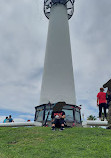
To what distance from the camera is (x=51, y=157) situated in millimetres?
5684

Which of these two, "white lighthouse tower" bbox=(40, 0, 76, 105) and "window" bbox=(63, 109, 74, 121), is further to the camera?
"white lighthouse tower" bbox=(40, 0, 76, 105)

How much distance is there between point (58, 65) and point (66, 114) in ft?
23.4

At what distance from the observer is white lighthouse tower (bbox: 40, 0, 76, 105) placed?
71.0 ft

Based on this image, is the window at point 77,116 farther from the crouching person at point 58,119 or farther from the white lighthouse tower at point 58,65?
the crouching person at point 58,119

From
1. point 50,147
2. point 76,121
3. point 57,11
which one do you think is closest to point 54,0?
point 57,11

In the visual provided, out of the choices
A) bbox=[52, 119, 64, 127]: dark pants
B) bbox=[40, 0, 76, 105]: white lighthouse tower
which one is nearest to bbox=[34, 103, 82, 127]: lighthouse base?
bbox=[40, 0, 76, 105]: white lighthouse tower

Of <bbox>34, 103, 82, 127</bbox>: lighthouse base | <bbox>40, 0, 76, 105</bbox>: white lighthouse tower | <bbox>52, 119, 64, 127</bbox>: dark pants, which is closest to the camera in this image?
<bbox>52, 119, 64, 127</bbox>: dark pants

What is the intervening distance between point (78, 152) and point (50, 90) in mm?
15960

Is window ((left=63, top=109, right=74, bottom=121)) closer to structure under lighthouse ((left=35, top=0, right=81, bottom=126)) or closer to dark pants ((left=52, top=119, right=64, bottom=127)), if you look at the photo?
structure under lighthouse ((left=35, top=0, right=81, bottom=126))

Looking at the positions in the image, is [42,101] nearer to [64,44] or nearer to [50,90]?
[50,90]

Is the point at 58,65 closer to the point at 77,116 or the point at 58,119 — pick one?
the point at 77,116

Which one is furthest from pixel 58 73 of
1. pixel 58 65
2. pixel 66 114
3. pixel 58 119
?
pixel 58 119

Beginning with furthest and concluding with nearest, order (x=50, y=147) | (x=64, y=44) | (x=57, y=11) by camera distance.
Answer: (x=57, y=11)
(x=64, y=44)
(x=50, y=147)

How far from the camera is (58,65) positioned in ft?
75.7
